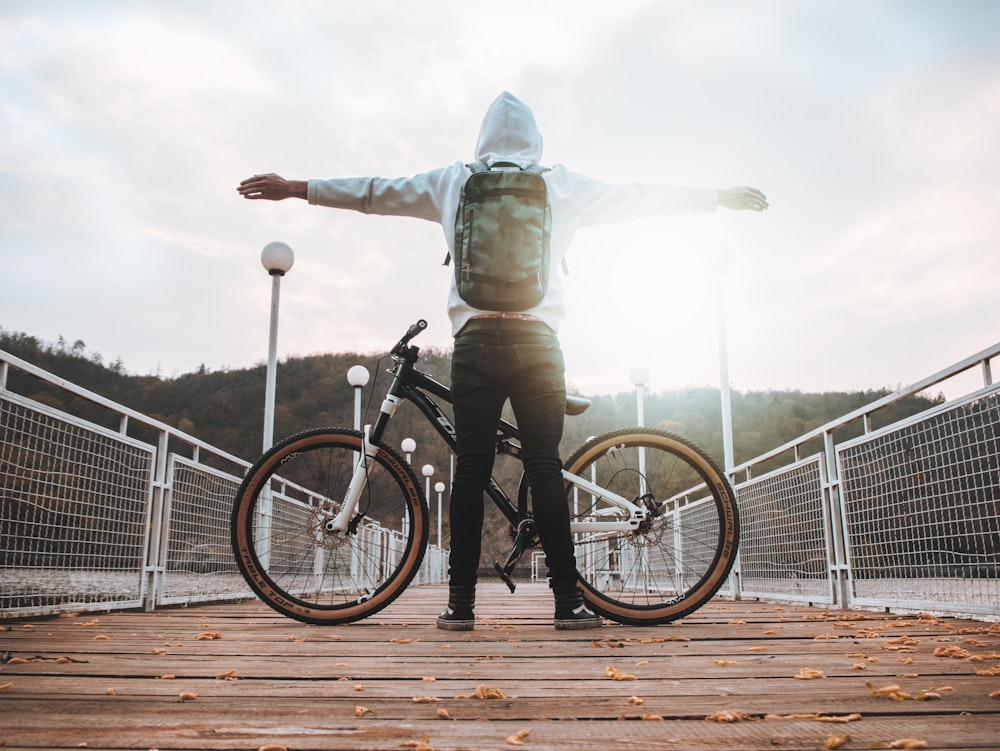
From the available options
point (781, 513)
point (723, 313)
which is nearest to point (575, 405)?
point (781, 513)

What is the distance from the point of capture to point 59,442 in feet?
10.2

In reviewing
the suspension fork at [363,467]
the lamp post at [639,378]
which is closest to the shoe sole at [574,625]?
the suspension fork at [363,467]

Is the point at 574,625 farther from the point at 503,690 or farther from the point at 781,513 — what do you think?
the point at 781,513

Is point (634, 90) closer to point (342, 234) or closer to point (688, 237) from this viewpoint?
point (688, 237)

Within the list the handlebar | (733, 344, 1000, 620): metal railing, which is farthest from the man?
(733, 344, 1000, 620): metal railing

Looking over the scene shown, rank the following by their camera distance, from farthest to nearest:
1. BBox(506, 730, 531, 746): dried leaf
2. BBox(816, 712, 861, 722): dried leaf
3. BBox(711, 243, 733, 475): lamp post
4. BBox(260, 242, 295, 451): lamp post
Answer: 1. BBox(711, 243, 733, 475): lamp post
2. BBox(260, 242, 295, 451): lamp post
3. BBox(816, 712, 861, 722): dried leaf
4. BBox(506, 730, 531, 746): dried leaf

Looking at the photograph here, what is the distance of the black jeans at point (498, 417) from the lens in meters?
2.50

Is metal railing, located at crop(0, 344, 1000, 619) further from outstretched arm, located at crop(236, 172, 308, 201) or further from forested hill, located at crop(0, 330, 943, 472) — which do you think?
forested hill, located at crop(0, 330, 943, 472)

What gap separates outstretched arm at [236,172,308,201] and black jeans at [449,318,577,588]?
91 cm

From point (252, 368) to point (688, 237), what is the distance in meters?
47.6

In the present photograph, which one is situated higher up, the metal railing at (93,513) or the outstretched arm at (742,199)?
the outstretched arm at (742,199)

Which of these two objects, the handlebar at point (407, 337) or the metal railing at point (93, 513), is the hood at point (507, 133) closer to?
the handlebar at point (407, 337)

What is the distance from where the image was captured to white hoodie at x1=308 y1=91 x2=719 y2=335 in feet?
8.85

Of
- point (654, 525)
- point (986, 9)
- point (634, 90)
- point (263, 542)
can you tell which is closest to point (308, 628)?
point (263, 542)
